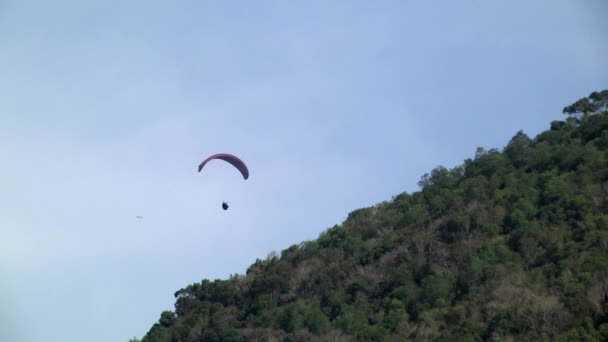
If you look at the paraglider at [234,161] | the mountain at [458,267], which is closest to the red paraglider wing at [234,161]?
the paraglider at [234,161]

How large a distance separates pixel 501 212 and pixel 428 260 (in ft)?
16.0

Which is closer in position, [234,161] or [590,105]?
[234,161]

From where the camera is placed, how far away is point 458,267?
56.8 m

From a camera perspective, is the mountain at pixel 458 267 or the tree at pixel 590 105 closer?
the mountain at pixel 458 267

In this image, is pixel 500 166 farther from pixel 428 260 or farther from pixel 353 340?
pixel 353 340

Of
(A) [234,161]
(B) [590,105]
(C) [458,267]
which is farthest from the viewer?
(B) [590,105]

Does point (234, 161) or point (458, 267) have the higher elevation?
point (234, 161)

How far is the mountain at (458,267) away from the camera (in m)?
49.2

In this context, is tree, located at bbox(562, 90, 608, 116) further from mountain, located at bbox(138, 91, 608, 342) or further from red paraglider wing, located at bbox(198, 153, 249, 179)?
red paraglider wing, located at bbox(198, 153, 249, 179)

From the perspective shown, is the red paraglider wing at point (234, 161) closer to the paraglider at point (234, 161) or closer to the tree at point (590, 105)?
the paraglider at point (234, 161)

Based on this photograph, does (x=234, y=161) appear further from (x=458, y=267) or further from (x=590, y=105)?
(x=590, y=105)

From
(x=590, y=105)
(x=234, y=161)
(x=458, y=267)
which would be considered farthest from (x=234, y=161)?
(x=590, y=105)

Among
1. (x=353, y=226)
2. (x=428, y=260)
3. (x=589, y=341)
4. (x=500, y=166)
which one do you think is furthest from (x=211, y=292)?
(x=589, y=341)

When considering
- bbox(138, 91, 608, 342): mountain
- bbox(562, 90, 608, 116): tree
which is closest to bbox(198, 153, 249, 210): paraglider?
bbox(138, 91, 608, 342): mountain
